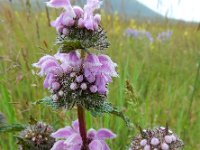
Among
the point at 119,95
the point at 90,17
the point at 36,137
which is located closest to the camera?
the point at 90,17

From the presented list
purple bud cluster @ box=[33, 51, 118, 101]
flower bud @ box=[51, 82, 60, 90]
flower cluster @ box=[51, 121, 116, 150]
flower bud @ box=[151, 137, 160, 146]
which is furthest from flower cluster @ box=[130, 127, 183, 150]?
flower bud @ box=[51, 82, 60, 90]

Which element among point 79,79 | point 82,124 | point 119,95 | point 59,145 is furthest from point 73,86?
point 119,95

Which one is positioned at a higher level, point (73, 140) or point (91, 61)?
point (91, 61)

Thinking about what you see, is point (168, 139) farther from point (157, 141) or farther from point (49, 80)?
point (49, 80)

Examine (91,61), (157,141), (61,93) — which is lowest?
(157,141)

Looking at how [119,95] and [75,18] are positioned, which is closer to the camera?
[75,18]

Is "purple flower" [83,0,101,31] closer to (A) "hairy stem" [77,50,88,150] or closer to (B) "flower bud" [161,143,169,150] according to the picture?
(A) "hairy stem" [77,50,88,150]

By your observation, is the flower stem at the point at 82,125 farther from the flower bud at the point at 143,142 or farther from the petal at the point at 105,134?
the flower bud at the point at 143,142
